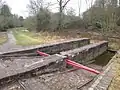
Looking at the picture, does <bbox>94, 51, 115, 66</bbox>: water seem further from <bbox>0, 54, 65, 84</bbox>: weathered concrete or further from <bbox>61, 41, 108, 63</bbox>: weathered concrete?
<bbox>0, 54, 65, 84</bbox>: weathered concrete

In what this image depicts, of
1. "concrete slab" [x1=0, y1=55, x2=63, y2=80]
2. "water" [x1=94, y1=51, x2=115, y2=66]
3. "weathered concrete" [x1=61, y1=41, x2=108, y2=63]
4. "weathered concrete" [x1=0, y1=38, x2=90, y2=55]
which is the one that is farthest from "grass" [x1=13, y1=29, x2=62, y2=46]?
"concrete slab" [x1=0, y1=55, x2=63, y2=80]

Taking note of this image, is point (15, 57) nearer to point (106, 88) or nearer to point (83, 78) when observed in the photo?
point (83, 78)

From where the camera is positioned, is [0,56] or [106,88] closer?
[106,88]

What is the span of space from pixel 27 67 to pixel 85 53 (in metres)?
4.62

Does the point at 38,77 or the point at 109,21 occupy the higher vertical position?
the point at 109,21

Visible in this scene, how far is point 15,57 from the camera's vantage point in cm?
719

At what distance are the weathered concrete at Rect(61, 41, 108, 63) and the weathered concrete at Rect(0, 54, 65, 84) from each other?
112 centimetres

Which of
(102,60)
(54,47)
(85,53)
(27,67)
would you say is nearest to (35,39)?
(54,47)

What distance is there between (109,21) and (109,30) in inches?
38.5

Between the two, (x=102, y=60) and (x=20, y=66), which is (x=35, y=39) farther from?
(x=20, y=66)

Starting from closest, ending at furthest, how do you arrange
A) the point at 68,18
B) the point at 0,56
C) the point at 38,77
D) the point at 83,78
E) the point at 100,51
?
1. the point at 38,77
2. the point at 83,78
3. the point at 0,56
4. the point at 100,51
5. the point at 68,18

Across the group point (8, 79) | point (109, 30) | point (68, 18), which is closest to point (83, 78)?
point (8, 79)

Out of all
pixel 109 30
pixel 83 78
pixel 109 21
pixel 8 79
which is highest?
pixel 109 21

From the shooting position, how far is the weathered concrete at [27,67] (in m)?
4.81
